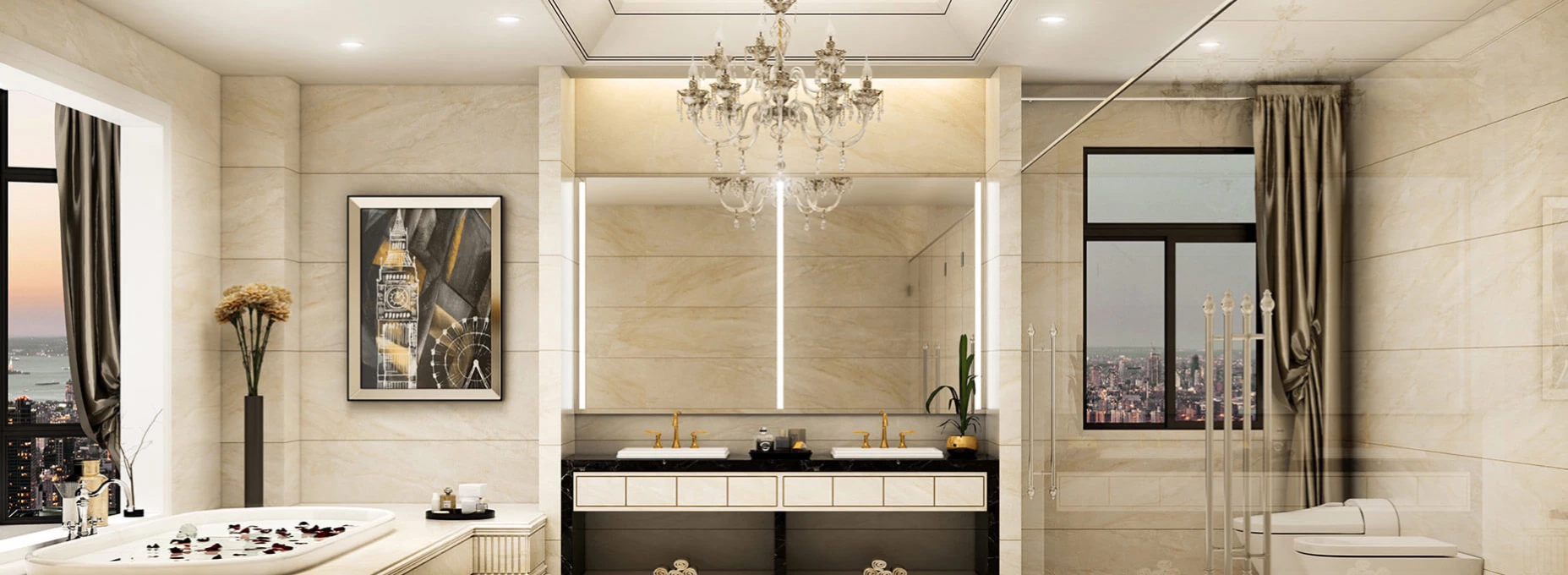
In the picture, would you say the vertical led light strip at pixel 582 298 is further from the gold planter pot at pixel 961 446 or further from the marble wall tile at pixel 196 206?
the gold planter pot at pixel 961 446

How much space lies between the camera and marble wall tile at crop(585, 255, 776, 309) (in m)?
4.97

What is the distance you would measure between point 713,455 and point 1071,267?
2.10 metres

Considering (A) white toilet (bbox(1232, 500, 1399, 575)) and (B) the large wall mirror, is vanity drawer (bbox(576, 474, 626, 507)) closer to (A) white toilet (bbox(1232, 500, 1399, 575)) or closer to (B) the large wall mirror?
(B) the large wall mirror

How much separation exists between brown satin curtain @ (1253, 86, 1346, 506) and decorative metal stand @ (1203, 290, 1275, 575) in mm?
70

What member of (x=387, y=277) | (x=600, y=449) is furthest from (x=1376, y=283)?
(x=387, y=277)

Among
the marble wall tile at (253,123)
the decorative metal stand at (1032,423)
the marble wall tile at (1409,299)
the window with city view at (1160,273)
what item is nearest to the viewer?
the marble wall tile at (1409,299)

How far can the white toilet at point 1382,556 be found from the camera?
57.5 inches

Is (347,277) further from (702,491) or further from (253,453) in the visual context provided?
(702,491)

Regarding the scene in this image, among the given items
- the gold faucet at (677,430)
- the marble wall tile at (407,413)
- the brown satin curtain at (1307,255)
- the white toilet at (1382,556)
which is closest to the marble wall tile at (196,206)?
the marble wall tile at (407,413)

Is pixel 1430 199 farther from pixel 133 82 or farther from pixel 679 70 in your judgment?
pixel 133 82

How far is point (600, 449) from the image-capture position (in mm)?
4984

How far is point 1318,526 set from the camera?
1.74 m

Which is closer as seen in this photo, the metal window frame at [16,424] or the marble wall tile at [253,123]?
the metal window frame at [16,424]

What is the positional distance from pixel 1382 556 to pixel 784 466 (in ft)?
10.2
